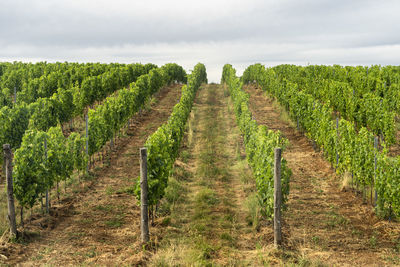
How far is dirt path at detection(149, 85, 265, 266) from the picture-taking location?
8.08 m

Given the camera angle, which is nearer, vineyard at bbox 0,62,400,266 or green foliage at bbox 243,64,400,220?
vineyard at bbox 0,62,400,266

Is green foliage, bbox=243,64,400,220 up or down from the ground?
up

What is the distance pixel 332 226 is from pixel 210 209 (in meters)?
3.31

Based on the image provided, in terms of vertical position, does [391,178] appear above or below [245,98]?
below

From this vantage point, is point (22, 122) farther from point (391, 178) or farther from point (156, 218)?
point (391, 178)

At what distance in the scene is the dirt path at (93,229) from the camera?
323 inches

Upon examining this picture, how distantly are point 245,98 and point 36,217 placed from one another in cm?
1439

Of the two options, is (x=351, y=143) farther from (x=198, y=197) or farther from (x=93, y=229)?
(x=93, y=229)

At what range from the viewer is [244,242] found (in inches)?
350

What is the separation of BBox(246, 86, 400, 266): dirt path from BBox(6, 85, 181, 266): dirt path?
3.96m

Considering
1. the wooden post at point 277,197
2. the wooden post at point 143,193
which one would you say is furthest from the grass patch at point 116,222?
the wooden post at point 277,197

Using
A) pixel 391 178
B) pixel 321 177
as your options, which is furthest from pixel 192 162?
pixel 391 178

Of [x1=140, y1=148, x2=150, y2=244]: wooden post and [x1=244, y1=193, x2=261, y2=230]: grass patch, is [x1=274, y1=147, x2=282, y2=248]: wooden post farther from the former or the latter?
[x1=140, y1=148, x2=150, y2=244]: wooden post

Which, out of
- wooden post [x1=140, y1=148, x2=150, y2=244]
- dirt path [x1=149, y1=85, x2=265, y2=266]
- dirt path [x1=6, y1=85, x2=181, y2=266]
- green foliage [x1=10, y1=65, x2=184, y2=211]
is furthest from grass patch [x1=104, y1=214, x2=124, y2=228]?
green foliage [x1=10, y1=65, x2=184, y2=211]
